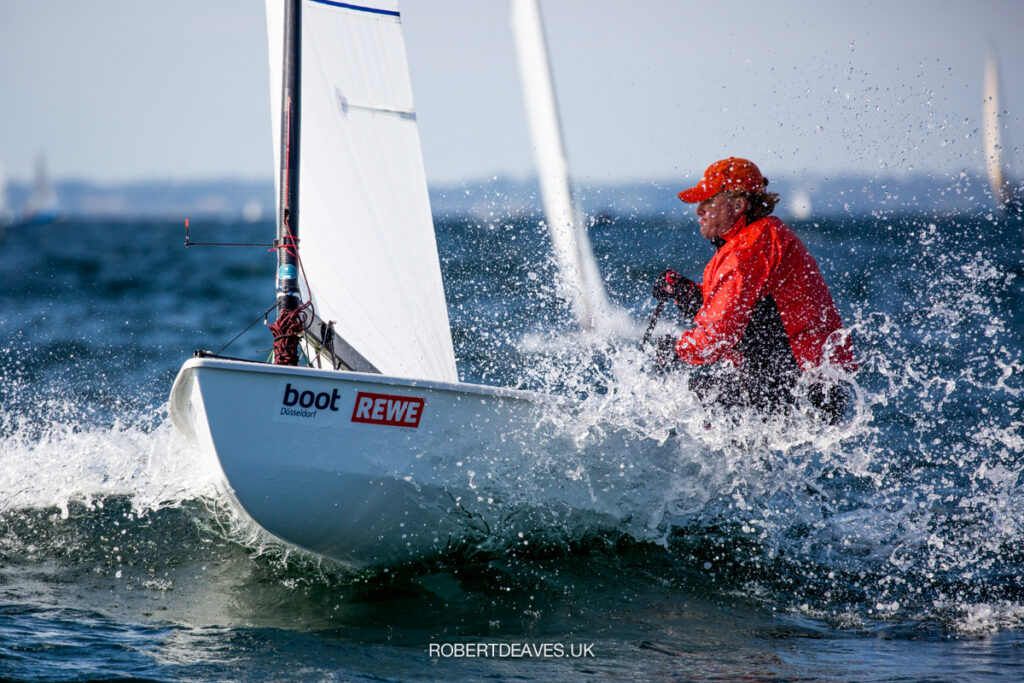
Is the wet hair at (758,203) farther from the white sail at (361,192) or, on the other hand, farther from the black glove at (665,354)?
the white sail at (361,192)

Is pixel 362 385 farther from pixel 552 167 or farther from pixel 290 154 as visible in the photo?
pixel 552 167

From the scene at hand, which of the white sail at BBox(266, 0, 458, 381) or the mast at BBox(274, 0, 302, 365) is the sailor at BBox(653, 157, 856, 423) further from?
the mast at BBox(274, 0, 302, 365)

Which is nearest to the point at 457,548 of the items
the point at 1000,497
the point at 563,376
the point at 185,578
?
the point at 185,578

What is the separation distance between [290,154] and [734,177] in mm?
1856

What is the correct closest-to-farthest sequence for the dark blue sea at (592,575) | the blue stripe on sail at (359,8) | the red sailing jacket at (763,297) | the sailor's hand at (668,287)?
1. the dark blue sea at (592,575)
2. the red sailing jacket at (763,297)
3. the sailor's hand at (668,287)
4. the blue stripe on sail at (359,8)

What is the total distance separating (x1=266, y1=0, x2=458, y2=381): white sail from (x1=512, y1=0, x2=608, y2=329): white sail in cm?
324

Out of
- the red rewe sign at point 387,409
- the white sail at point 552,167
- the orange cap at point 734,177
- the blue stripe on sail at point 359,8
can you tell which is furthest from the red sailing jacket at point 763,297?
the white sail at point 552,167

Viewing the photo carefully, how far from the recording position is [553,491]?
3625 millimetres

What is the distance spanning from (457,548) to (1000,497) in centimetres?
276

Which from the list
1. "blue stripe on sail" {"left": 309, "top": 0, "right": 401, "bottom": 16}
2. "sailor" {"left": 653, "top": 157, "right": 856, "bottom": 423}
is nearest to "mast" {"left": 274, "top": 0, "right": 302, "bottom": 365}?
"blue stripe on sail" {"left": 309, "top": 0, "right": 401, "bottom": 16}

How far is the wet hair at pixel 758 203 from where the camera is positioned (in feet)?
11.8

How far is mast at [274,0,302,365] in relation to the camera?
3.92 meters

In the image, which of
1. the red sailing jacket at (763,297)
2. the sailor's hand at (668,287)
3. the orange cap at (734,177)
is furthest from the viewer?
the sailor's hand at (668,287)

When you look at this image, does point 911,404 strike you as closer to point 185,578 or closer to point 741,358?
point 741,358
